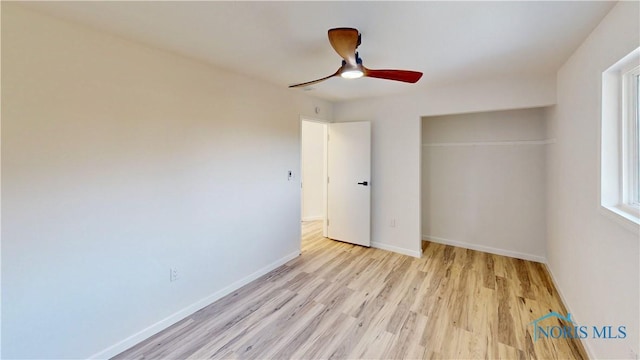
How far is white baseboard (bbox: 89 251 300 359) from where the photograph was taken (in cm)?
197

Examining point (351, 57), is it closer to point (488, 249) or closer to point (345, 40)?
point (345, 40)

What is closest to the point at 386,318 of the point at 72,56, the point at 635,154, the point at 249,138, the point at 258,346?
the point at 258,346

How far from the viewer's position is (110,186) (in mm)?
1963

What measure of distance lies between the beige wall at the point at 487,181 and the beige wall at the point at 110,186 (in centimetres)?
303

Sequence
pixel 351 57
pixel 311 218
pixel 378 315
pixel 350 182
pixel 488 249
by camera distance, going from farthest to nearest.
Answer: pixel 311 218 < pixel 350 182 < pixel 488 249 < pixel 378 315 < pixel 351 57

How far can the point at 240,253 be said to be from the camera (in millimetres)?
2980

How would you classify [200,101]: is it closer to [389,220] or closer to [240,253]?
[240,253]

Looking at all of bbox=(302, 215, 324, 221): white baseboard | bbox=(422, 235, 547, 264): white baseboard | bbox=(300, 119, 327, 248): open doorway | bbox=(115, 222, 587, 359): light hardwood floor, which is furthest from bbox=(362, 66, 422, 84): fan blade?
bbox=(302, 215, 324, 221): white baseboard

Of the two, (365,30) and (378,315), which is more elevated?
(365,30)

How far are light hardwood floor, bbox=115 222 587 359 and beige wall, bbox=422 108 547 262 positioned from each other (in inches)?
19.0

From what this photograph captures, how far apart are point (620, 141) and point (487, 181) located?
2.39 m

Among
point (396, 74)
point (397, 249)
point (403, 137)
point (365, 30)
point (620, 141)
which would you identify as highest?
point (365, 30)

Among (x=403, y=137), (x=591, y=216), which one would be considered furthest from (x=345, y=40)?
(x=403, y=137)

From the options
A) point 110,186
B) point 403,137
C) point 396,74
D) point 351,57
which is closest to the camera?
point 351,57
